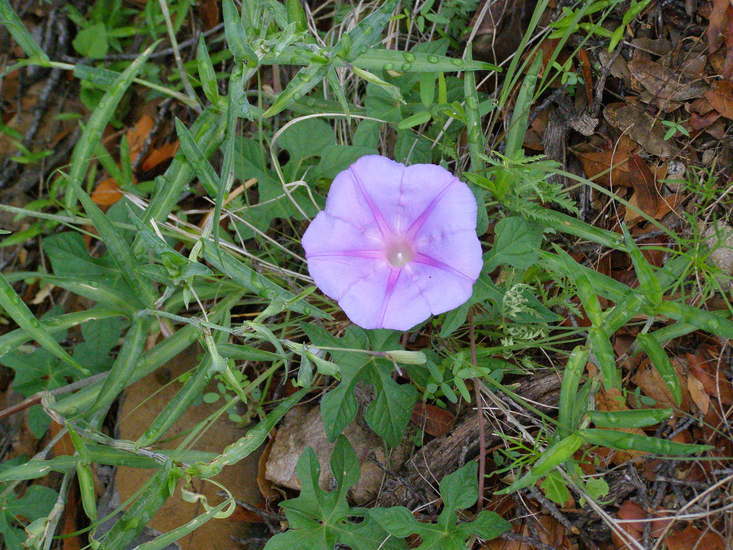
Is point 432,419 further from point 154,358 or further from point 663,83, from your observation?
point 663,83

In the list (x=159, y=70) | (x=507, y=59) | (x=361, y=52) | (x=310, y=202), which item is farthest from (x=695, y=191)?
(x=159, y=70)

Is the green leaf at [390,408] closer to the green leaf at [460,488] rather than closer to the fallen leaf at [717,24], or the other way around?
the green leaf at [460,488]

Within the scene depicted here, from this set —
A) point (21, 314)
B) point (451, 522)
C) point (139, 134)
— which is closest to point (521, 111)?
point (451, 522)

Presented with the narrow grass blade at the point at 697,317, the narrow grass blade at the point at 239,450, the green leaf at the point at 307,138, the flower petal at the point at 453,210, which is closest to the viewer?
the narrow grass blade at the point at 697,317

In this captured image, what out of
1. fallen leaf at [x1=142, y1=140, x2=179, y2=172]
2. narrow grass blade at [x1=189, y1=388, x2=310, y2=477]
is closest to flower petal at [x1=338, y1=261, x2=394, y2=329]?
narrow grass blade at [x1=189, y1=388, x2=310, y2=477]

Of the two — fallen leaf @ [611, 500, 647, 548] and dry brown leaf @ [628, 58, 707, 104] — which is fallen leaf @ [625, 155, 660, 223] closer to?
dry brown leaf @ [628, 58, 707, 104]

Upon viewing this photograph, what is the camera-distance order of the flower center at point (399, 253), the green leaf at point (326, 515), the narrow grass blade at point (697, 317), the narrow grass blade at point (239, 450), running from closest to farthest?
the narrow grass blade at point (697, 317)
the narrow grass blade at point (239, 450)
the green leaf at point (326, 515)
the flower center at point (399, 253)

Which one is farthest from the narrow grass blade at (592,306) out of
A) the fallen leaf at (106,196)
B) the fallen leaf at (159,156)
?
the fallen leaf at (106,196)
